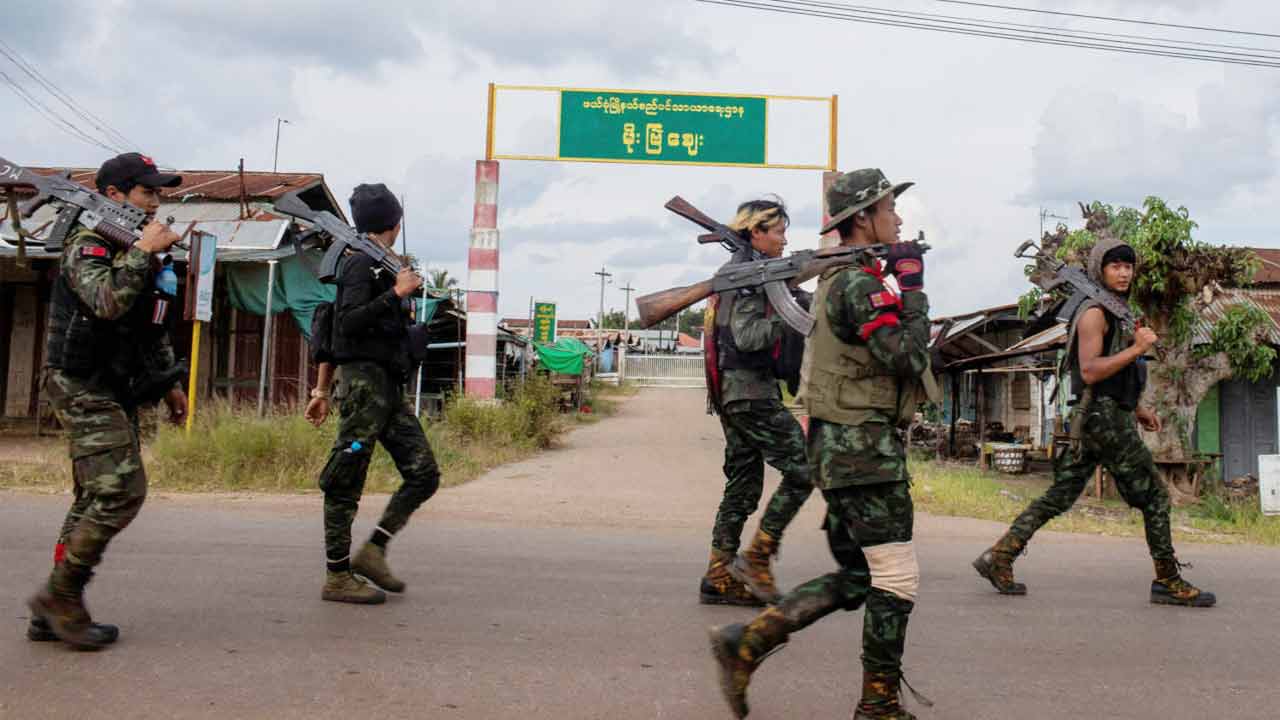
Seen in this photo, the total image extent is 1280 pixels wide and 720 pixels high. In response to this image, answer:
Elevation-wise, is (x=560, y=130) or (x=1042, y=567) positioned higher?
(x=560, y=130)

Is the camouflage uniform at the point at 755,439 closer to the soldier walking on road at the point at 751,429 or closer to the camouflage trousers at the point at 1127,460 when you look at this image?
the soldier walking on road at the point at 751,429

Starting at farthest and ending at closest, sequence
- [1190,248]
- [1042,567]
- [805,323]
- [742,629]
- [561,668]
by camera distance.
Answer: [1190,248]
[1042,567]
[805,323]
[561,668]
[742,629]

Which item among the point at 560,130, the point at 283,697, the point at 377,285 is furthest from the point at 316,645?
the point at 560,130

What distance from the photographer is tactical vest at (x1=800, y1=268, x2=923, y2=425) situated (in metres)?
3.17

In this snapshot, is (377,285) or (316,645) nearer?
(316,645)

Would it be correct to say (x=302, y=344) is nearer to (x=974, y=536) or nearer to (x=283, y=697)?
(x=974, y=536)

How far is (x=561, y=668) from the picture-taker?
3.74 metres

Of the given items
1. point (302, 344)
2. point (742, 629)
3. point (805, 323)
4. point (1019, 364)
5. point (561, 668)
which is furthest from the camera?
point (1019, 364)

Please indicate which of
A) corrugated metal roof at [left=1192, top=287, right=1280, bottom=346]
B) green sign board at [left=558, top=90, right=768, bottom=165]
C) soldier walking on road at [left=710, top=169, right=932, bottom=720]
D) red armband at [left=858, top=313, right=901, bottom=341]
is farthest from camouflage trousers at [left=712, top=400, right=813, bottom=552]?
green sign board at [left=558, top=90, right=768, bottom=165]

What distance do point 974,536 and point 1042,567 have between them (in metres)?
1.31

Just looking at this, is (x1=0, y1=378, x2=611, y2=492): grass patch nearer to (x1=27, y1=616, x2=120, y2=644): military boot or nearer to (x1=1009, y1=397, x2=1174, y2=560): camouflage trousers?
(x1=27, y1=616, x2=120, y2=644): military boot

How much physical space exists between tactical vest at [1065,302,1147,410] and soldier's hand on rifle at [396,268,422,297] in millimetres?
3341

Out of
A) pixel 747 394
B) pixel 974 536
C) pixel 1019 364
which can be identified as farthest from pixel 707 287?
pixel 1019 364

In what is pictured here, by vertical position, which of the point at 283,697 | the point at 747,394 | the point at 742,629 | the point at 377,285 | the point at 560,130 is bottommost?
the point at 283,697
